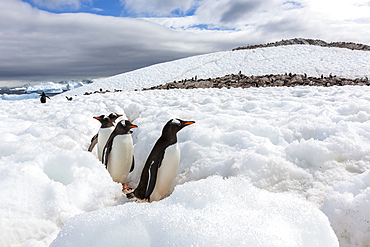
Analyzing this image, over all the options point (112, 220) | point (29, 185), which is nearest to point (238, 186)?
point (112, 220)

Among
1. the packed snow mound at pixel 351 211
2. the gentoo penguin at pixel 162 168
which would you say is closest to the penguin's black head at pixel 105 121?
the gentoo penguin at pixel 162 168

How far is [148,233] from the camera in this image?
123 centimetres

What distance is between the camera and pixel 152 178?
2.96 meters

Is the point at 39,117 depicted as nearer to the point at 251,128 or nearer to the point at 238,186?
the point at 251,128

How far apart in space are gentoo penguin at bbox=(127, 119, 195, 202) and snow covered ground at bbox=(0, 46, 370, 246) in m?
0.18

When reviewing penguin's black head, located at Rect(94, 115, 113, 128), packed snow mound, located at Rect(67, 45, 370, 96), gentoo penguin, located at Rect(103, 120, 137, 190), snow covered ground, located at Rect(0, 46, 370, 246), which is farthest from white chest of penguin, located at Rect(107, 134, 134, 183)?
packed snow mound, located at Rect(67, 45, 370, 96)

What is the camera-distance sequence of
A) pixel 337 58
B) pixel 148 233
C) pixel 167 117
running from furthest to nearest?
pixel 337 58
pixel 167 117
pixel 148 233

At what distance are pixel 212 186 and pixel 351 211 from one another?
104cm

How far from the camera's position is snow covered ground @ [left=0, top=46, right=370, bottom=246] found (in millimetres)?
1261

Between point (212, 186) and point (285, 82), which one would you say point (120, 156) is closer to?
point (212, 186)

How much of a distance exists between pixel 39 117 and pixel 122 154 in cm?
365

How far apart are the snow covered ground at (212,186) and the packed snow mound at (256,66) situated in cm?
1367

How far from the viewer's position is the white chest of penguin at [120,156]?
3.47 m

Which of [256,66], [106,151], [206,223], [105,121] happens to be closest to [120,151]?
[106,151]
